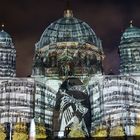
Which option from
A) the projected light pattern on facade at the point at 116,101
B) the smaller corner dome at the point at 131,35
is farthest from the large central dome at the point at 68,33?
the projected light pattern on facade at the point at 116,101

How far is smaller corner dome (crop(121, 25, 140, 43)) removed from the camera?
142 meters

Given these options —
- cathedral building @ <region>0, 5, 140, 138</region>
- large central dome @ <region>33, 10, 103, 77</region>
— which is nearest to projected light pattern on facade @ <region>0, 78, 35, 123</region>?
cathedral building @ <region>0, 5, 140, 138</region>

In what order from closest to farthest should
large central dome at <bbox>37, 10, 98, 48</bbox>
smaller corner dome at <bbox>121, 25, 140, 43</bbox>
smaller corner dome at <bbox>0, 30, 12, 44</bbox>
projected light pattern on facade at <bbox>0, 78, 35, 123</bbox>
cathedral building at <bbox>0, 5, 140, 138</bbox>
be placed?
cathedral building at <bbox>0, 5, 140, 138</bbox>
projected light pattern on facade at <bbox>0, 78, 35, 123</bbox>
smaller corner dome at <bbox>121, 25, 140, 43</bbox>
smaller corner dome at <bbox>0, 30, 12, 44</bbox>
large central dome at <bbox>37, 10, 98, 48</bbox>

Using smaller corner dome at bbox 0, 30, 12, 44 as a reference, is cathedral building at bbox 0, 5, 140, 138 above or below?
below

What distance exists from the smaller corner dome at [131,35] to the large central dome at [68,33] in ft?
26.9

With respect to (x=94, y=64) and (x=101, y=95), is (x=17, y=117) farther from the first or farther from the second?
(x=94, y=64)

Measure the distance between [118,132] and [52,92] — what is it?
23.0 meters

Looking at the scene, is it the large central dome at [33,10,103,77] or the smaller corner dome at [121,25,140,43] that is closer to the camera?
the large central dome at [33,10,103,77]

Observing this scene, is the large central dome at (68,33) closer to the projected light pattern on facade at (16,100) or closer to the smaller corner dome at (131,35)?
the smaller corner dome at (131,35)

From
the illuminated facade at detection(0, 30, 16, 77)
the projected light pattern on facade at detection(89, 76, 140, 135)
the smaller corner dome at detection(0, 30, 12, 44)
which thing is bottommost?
the projected light pattern on facade at detection(89, 76, 140, 135)

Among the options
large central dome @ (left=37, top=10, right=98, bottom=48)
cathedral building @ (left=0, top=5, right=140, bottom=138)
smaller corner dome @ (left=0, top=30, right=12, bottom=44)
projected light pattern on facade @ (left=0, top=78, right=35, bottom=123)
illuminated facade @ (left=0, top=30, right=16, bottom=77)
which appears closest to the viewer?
cathedral building @ (left=0, top=5, right=140, bottom=138)

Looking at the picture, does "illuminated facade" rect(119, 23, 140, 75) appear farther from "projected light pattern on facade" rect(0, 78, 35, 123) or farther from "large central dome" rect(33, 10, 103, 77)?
"projected light pattern on facade" rect(0, 78, 35, 123)

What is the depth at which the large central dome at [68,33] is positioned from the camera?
143875 millimetres

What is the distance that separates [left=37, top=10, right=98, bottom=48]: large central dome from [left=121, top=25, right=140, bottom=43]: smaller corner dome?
8.20 m
